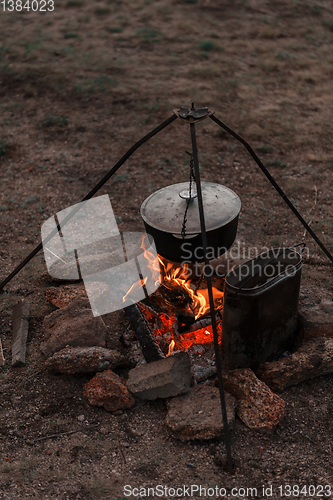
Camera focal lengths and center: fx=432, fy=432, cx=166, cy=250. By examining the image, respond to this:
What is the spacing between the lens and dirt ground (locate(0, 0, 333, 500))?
3643 mm

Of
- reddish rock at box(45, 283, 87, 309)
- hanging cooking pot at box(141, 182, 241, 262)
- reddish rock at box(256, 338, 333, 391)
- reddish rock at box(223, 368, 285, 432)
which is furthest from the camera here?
reddish rock at box(45, 283, 87, 309)

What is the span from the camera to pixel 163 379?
4027 mm

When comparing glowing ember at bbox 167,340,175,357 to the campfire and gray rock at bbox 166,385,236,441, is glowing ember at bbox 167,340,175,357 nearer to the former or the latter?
the campfire

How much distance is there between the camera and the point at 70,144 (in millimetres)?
8812

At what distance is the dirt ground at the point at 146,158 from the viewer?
364 cm

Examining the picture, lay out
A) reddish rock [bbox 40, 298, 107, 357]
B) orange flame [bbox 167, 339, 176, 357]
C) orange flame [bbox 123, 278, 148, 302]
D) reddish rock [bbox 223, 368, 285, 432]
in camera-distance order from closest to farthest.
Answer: reddish rock [bbox 223, 368, 285, 432]
reddish rock [bbox 40, 298, 107, 357]
orange flame [bbox 167, 339, 176, 357]
orange flame [bbox 123, 278, 148, 302]

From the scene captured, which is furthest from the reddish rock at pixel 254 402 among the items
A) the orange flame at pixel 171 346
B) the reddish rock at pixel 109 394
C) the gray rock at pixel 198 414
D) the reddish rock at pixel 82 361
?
A: the reddish rock at pixel 82 361

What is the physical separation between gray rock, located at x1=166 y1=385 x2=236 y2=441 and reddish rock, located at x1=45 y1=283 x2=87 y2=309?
1857 mm

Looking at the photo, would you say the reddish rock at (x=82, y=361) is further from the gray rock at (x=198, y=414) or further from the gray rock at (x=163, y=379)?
the gray rock at (x=198, y=414)

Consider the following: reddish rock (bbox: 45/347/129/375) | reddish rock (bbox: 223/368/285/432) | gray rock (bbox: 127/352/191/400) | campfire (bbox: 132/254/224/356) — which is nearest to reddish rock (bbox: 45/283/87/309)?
campfire (bbox: 132/254/224/356)

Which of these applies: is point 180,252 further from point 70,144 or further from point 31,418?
point 70,144

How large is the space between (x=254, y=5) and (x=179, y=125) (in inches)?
315

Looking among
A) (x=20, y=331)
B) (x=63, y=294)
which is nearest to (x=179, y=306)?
(x=63, y=294)

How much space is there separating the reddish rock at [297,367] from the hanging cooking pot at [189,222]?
123cm
